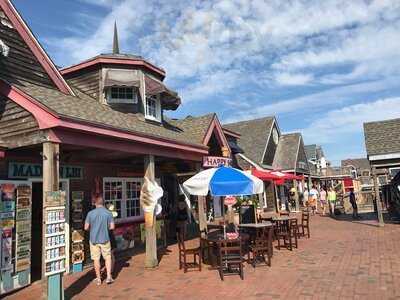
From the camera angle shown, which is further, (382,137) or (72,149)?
(382,137)

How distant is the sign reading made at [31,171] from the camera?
836 cm

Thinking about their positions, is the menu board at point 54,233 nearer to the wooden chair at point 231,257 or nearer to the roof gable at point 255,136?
the wooden chair at point 231,257

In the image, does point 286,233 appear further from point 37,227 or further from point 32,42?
point 32,42

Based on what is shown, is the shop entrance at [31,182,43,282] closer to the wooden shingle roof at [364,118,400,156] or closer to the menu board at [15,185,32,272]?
the menu board at [15,185,32,272]

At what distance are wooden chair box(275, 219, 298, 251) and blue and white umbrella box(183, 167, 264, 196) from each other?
2509 millimetres

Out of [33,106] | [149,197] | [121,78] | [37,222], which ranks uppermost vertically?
[121,78]

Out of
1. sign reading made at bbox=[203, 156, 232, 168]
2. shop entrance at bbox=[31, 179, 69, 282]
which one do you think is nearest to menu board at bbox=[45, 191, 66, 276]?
shop entrance at bbox=[31, 179, 69, 282]

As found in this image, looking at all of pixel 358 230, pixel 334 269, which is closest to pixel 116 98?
pixel 334 269

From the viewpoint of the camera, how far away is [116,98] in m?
12.7

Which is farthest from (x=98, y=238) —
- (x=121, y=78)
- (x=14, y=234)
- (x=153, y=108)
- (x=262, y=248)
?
(x=153, y=108)

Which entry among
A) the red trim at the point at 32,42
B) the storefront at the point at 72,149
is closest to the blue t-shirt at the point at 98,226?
the storefront at the point at 72,149

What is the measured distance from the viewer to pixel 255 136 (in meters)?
29.8

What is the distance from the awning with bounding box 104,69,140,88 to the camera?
12.3 metres

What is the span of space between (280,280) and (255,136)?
75.1ft
